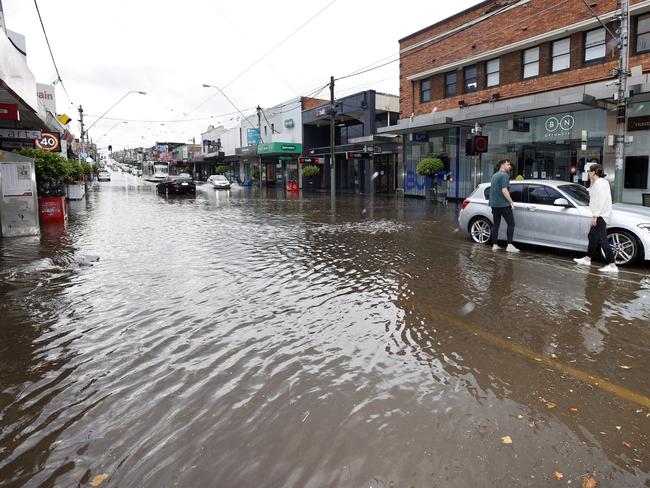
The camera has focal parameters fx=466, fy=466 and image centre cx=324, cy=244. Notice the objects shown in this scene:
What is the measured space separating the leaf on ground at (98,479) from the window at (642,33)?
2077cm

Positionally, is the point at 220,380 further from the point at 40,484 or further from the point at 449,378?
the point at 449,378

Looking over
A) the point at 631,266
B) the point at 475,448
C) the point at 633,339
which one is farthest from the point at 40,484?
the point at 631,266

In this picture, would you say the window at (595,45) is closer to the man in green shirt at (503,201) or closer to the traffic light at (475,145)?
the traffic light at (475,145)

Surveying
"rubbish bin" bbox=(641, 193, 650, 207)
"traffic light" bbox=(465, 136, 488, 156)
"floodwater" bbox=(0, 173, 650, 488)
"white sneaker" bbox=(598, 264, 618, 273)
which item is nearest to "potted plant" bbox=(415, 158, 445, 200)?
"traffic light" bbox=(465, 136, 488, 156)

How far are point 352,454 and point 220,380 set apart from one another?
1.46 metres

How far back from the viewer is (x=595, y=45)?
727 inches

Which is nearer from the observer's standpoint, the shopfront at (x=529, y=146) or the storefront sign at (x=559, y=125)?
the shopfront at (x=529, y=146)

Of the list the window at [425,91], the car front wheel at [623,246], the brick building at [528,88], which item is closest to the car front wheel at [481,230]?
the car front wheel at [623,246]

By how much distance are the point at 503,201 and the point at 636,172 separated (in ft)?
38.6

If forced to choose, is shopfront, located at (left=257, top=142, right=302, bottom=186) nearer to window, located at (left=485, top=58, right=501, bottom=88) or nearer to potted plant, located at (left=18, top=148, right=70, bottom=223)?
window, located at (left=485, top=58, right=501, bottom=88)

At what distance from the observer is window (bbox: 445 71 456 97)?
25266 mm

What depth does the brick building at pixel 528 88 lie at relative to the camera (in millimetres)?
17453

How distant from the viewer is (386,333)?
4.97 m

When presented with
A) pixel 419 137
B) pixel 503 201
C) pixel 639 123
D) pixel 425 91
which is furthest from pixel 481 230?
pixel 425 91
